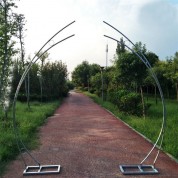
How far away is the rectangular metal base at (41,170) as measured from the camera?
293 inches

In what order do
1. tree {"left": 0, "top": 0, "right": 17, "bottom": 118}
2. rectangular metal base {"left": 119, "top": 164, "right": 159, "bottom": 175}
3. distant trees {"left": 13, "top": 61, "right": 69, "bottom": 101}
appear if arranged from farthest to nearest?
distant trees {"left": 13, "top": 61, "right": 69, "bottom": 101}
tree {"left": 0, "top": 0, "right": 17, "bottom": 118}
rectangular metal base {"left": 119, "top": 164, "right": 159, "bottom": 175}

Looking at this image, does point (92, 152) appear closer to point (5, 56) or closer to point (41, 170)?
point (41, 170)

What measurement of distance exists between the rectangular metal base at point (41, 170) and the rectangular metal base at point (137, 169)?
139 cm

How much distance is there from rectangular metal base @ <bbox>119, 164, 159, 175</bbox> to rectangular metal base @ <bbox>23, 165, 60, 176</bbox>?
1.39 metres

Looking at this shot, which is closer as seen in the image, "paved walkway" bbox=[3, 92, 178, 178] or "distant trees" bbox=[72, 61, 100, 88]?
"paved walkway" bbox=[3, 92, 178, 178]

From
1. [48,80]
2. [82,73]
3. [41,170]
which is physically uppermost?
[82,73]

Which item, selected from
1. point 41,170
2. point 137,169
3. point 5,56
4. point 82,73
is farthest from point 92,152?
point 82,73

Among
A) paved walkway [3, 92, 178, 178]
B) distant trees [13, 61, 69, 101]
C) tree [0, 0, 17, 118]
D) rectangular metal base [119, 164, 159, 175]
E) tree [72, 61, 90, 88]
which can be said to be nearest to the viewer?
rectangular metal base [119, 164, 159, 175]

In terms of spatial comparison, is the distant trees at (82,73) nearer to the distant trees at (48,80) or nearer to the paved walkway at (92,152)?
the distant trees at (48,80)

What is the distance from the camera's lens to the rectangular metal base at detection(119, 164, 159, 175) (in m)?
A: 7.39

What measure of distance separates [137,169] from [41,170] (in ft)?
6.73

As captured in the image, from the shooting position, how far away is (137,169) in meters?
7.73

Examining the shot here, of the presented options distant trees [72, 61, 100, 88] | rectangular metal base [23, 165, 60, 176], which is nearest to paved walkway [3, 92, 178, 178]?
rectangular metal base [23, 165, 60, 176]

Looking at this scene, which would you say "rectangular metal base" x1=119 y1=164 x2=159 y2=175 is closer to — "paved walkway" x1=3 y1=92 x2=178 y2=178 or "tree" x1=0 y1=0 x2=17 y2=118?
"paved walkway" x1=3 y1=92 x2=178 y2=178
